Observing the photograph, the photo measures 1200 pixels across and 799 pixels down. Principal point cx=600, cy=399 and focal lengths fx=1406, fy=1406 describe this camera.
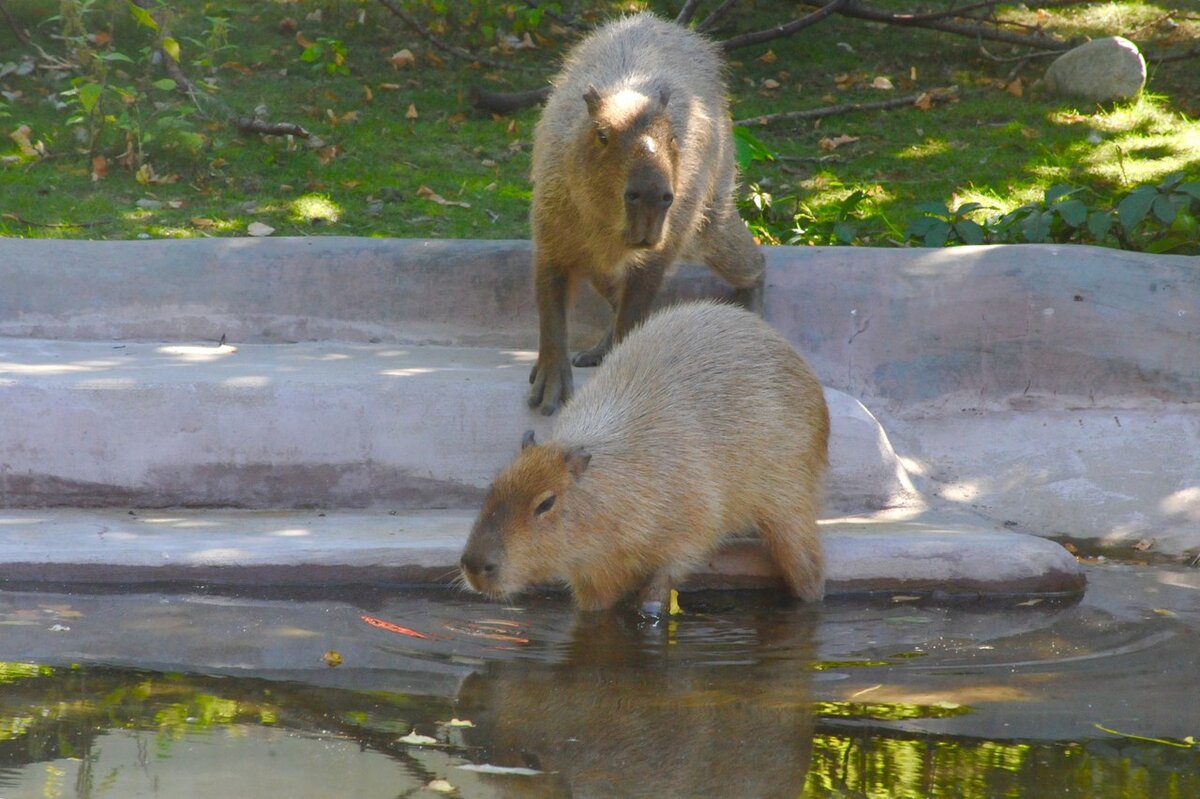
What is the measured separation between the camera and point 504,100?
7.94 meters

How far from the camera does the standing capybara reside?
14.5 ft

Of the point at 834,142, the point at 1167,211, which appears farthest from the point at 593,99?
the point at 834,142

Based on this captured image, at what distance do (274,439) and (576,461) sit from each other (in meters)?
1.20

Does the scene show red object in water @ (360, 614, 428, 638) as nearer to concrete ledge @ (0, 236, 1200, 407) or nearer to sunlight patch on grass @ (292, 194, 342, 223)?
concrete ledge @ (0, 236, 1200, 407)

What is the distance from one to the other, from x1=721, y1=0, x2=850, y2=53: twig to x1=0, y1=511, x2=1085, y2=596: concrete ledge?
4.70 m

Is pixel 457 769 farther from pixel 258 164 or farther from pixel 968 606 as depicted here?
pixel 258 164

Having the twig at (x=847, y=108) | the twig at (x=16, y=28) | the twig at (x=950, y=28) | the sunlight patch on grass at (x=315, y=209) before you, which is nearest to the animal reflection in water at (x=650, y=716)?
the sunlight patch on grass at (x=315, y=209)

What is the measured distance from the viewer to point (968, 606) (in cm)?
384

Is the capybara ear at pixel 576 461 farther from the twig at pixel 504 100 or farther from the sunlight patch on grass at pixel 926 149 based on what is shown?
the twig at pixel 504 100

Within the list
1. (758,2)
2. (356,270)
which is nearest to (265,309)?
(356,270)

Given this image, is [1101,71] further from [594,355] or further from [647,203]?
[647,203]

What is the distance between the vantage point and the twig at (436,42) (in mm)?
8250

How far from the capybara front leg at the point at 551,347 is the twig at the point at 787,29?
3.65 metres

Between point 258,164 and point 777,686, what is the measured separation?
4.98m
